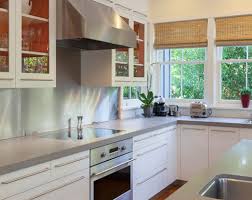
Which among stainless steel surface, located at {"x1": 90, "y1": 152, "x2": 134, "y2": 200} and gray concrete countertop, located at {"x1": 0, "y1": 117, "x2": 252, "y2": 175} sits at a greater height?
gray concrete countertop, located at {"x1": 0, "y1": 117, "x2": 252, "y2": 175}

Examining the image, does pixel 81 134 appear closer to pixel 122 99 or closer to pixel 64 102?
pixel 64 102

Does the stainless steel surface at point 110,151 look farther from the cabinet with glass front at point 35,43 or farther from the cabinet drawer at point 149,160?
the cabinet with glass front at point 35,43

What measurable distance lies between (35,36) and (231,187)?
1855mm

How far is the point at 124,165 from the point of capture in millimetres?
3217

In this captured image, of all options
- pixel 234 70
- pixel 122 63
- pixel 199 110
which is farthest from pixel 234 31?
pixel 122 63

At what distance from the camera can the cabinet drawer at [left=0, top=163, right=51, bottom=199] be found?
1.96 m

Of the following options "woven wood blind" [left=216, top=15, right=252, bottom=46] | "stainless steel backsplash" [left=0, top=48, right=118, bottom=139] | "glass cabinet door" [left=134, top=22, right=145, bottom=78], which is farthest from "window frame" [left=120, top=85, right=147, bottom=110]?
"woven wood blind" [left=216, top=15, right=252, bottom=46]

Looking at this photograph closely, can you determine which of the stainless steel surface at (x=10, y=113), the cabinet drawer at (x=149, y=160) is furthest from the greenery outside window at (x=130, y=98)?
the stainless steel surface at (x=10, y=113)

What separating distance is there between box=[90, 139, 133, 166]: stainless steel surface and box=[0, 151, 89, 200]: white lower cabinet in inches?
3.9

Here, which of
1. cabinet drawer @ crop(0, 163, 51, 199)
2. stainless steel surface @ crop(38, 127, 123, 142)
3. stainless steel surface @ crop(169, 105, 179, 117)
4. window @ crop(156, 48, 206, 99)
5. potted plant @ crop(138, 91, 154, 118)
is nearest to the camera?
cabinet drawer @ crop(0, 163, 51, 199)

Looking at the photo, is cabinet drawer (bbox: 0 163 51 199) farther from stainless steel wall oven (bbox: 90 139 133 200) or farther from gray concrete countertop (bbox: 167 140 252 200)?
gray concrete countertop (bbox: 167 140 252 200)

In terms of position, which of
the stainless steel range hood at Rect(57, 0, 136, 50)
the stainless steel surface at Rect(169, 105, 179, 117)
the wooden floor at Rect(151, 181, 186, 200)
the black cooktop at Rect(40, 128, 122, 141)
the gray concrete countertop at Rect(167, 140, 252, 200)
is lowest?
the wooden floor at Rect(151, 181, 186, 200)

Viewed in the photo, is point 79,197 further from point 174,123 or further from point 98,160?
point 174,123

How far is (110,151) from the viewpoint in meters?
2.99
